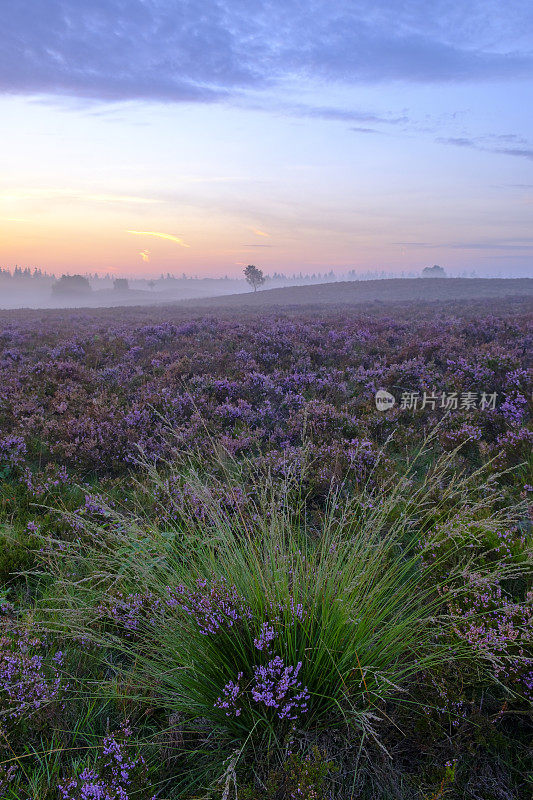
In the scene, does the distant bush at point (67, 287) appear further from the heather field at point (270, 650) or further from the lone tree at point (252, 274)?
the heather field at point (270, 650)

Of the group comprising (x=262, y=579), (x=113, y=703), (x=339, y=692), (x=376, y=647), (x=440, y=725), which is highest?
(x=262, y=579)

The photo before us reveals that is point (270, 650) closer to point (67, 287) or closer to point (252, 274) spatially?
point (252, 274)

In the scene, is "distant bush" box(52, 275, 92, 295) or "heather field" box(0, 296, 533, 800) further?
"distant bush" box(52, 275, 92, 295)

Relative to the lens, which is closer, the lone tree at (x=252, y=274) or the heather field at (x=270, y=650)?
the heather field at (x=270, y=650)

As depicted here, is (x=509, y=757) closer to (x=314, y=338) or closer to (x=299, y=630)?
(x=299, y=630)

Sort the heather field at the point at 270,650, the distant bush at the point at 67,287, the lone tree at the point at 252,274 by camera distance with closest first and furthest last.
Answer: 1. the heather field at the point at 270,650
2. the lone tree at the point at 252,274
3. the distant bush at the point at 67,287

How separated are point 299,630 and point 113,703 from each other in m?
1.24

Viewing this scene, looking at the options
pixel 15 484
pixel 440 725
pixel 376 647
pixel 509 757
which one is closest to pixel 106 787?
pixel 376 647

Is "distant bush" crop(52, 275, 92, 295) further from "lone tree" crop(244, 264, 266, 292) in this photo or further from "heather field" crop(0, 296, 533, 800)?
"heather field" crop(0, 296, 533, 800)

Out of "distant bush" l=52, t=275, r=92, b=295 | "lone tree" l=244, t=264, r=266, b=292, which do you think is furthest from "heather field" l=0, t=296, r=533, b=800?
"distant bush" l=52, t=275, r=92, b=295

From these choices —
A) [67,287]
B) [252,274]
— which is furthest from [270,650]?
[67,287]

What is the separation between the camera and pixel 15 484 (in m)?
5.11

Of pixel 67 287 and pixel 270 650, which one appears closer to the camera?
pixel 270 650

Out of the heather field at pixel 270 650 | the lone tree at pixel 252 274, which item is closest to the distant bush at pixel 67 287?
the lone tree at pixel 252 274
